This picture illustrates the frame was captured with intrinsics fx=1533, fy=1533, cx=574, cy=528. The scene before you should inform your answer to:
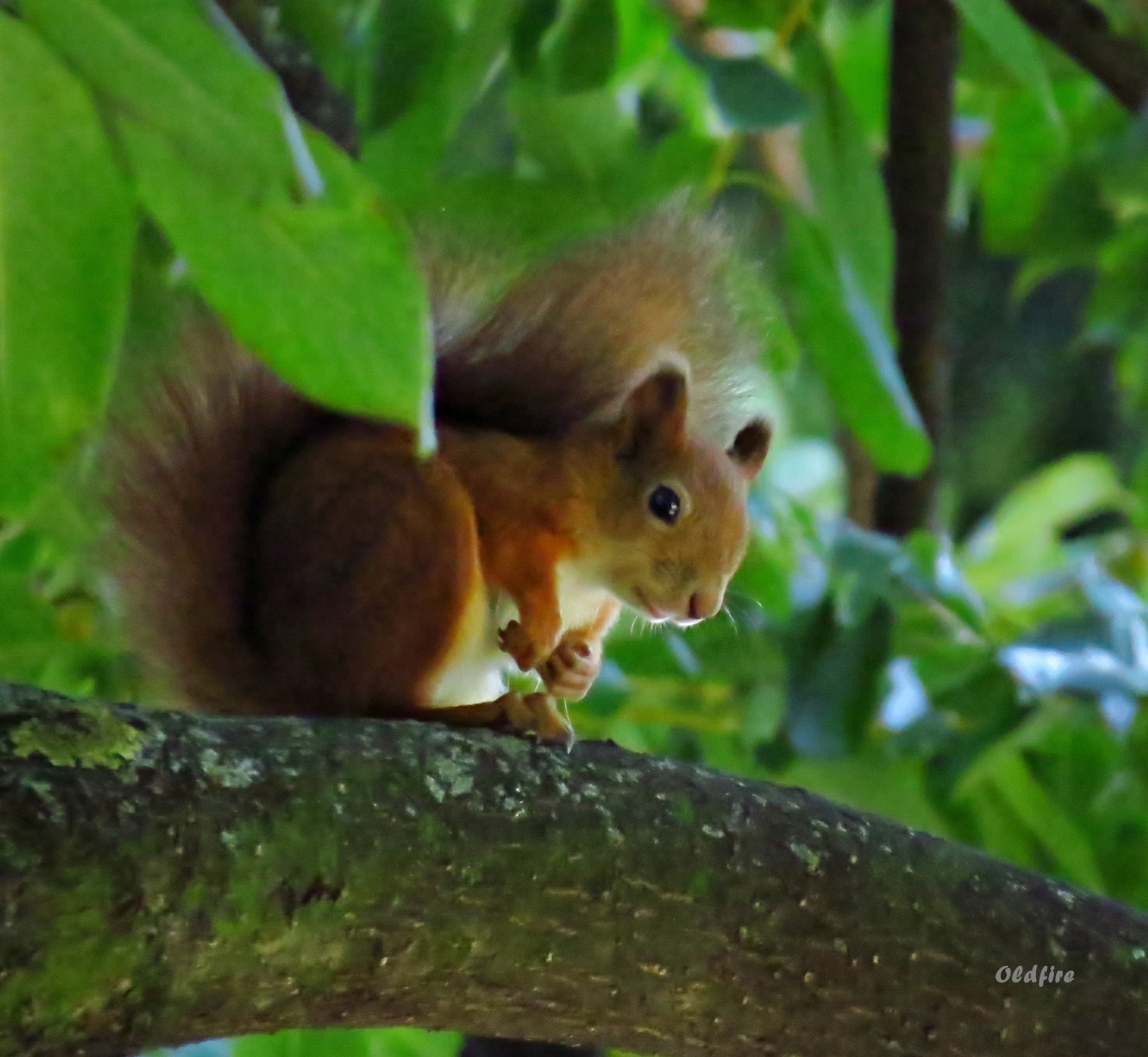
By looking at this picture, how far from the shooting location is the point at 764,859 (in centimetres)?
92

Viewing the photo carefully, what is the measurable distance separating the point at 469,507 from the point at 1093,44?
3.53 feet

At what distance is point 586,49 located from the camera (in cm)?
136

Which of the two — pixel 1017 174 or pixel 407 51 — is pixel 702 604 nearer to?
pixel 407 51

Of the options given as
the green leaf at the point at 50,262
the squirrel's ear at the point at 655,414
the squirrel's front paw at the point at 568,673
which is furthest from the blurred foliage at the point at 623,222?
the squirrel's front paw at the point at 568,673

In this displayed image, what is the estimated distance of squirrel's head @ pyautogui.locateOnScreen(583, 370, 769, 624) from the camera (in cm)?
128

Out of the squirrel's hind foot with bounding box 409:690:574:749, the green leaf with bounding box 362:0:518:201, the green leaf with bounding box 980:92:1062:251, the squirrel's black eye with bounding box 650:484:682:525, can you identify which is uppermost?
the green leaf with bounding box 362:0:518:201

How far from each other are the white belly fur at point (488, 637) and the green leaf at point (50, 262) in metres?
0.54

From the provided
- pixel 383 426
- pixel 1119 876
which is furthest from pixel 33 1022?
pixel 1119 876

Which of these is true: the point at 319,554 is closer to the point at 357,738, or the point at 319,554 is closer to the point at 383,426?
the point at 383,426

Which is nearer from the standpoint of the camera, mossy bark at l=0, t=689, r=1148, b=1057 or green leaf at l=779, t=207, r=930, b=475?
mossy bark at l=0, t=689, r=1148, b=1057

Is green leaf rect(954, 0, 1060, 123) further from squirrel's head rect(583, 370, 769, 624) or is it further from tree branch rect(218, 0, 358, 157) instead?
tree branch rect(218, 0, 358, 157)

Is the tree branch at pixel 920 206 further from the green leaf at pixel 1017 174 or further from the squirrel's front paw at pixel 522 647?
the squirrel's front paw at pixel 522 647

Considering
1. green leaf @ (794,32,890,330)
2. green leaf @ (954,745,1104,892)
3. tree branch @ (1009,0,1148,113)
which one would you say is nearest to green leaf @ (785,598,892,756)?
green leaf @ (954,745,1104,892)

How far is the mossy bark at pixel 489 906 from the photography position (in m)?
0.71
